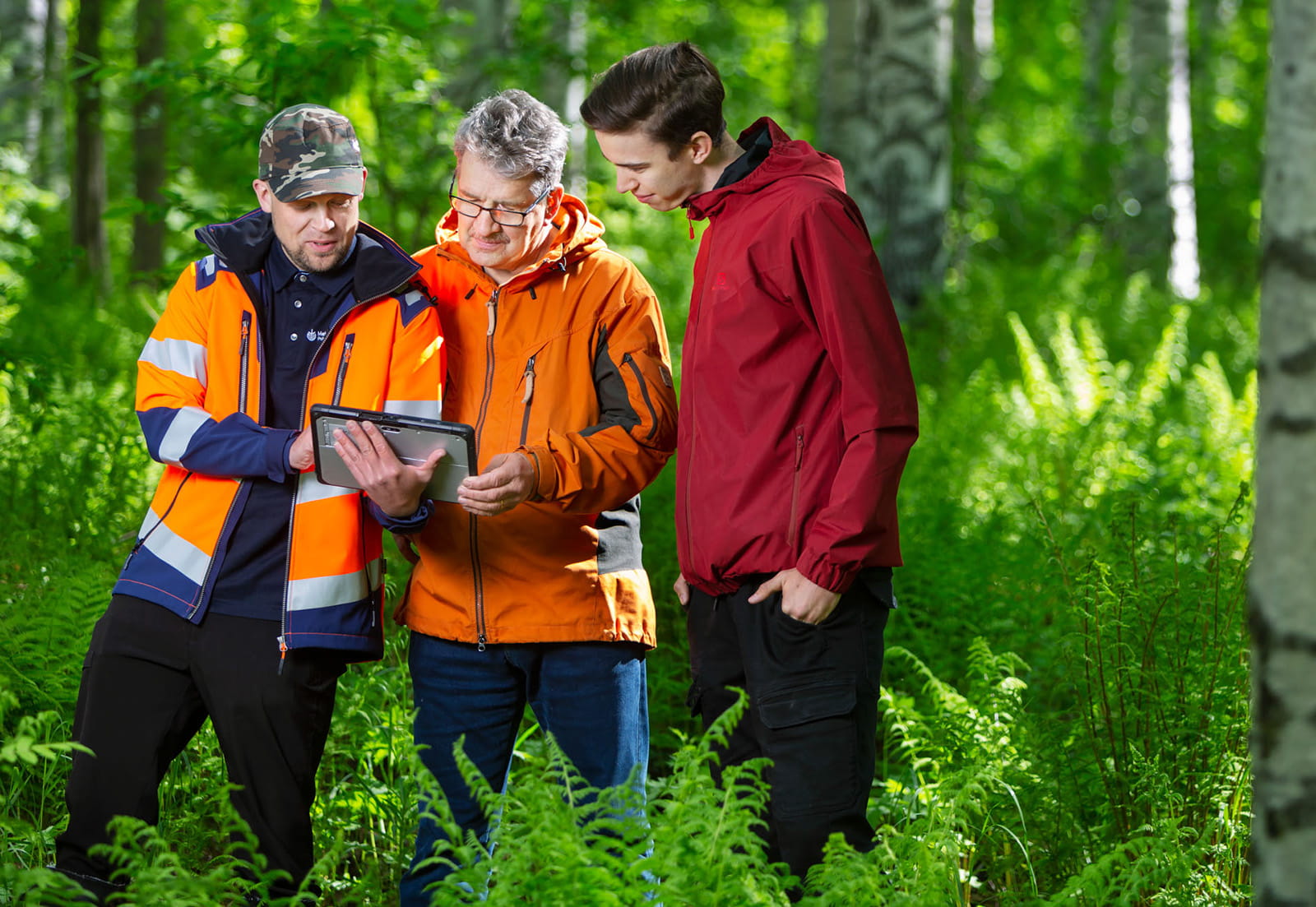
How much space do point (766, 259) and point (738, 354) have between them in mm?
227

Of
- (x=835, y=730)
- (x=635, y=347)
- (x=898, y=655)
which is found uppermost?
(x=635, y=347)

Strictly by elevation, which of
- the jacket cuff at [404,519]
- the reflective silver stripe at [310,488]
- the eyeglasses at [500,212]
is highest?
the eyeglasses at [500,212]

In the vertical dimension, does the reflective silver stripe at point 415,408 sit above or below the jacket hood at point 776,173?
below

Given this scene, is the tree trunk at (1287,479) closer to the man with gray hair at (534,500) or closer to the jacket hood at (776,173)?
the jacket hood at (776,173)

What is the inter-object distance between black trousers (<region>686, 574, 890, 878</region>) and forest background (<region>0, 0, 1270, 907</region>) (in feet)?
0.52

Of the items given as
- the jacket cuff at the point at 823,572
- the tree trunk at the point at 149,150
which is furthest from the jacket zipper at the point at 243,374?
the tree trunk at the point at 149,150

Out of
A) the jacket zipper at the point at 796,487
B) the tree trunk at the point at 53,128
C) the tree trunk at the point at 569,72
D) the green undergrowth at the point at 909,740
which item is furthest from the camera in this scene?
the tree trunk at the point at 53,128

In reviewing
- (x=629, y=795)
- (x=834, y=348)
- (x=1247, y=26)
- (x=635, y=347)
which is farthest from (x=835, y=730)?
(x=1247, y=26)

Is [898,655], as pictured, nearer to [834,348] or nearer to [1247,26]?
[834,348]

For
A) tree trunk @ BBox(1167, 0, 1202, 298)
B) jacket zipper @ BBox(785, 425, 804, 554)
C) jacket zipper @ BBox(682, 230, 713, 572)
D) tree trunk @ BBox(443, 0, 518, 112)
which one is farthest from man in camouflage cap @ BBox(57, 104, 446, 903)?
tree trunk @ BBox(1167, 0, 1202, 298)

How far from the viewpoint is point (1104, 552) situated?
4.67 meters

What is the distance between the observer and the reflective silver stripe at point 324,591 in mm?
2893

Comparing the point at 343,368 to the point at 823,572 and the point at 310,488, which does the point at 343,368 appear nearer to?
the point at 310,488

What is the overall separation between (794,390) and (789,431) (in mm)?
95
